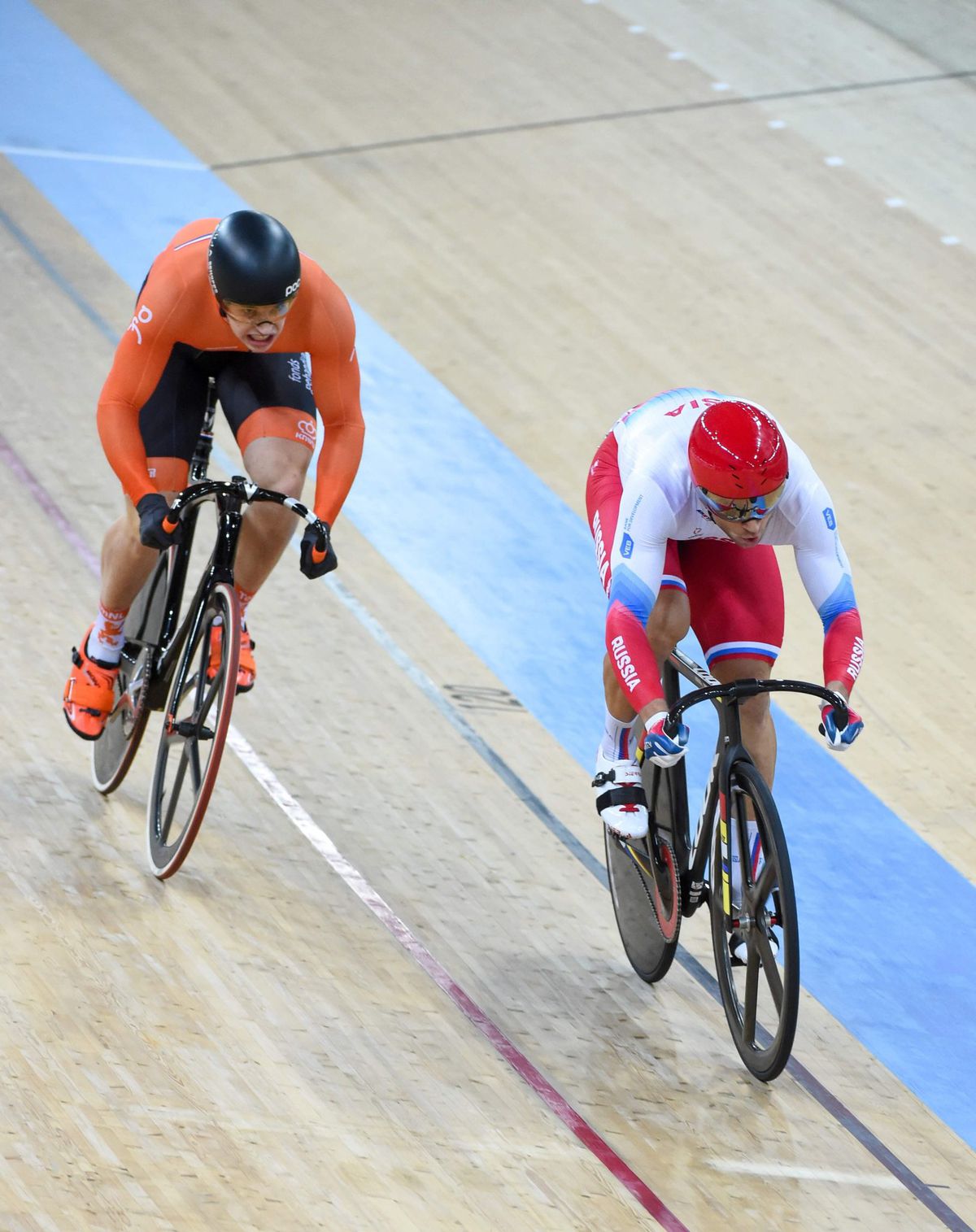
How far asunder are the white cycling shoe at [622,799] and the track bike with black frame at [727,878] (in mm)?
109

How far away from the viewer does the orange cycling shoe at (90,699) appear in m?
3.66

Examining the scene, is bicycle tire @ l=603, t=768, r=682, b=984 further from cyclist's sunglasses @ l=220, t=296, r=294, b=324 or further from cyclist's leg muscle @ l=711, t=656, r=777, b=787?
cyclist's sunglasses @ l=220, t=296, r=294, b=324

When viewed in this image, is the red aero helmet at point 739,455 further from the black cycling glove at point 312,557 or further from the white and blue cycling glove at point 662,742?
the black cycling glove at point 312,557

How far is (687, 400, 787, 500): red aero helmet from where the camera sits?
2762mm

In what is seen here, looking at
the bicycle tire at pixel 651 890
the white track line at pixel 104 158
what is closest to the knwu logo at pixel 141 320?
the bicycle tire at pixel 651 890

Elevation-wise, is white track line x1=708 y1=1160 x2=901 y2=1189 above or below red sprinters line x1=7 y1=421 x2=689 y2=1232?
above

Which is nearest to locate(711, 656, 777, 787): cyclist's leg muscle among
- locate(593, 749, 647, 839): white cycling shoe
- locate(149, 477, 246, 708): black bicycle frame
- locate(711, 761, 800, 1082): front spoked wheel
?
locate(711, 761, 800, 1082): front spoked wheel

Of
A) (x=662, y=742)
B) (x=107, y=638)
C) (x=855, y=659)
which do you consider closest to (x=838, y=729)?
(x=855, y=659)

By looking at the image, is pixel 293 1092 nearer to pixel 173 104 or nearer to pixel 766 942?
pixel 766 942

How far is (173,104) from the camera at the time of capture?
7.91 meters

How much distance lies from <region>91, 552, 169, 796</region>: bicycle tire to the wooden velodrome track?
0.35 ft

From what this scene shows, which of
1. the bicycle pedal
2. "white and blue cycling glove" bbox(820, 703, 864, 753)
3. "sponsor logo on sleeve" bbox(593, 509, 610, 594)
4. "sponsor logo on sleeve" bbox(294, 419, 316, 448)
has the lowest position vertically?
the bicycle pedal

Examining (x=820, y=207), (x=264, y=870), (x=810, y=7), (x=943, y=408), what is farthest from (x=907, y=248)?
(x=264, y=870)

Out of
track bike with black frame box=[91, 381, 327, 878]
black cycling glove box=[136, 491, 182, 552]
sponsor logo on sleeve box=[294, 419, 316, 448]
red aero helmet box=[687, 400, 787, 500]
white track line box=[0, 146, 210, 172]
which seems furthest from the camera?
white track line box=[0, 146, 210, 172]
